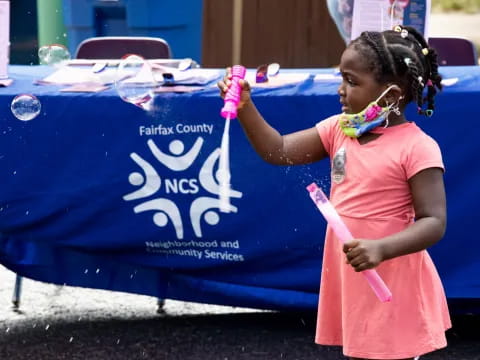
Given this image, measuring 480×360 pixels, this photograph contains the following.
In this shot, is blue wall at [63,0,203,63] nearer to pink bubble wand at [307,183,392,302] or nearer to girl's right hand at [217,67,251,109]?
girl's right hand at [217,67,251,109]

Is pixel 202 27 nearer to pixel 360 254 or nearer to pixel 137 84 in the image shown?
pixel 137 84

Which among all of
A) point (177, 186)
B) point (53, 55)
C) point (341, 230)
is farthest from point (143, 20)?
point (341, 230)

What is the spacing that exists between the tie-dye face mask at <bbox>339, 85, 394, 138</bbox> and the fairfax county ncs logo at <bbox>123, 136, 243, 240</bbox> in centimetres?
120

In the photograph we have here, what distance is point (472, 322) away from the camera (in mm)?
4102

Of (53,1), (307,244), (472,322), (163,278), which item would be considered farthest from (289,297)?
(53,1)

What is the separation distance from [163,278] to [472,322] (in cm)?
124

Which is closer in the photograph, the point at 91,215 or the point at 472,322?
the point at 91,215

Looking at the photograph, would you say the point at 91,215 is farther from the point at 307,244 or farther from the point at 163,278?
the point at 307,244

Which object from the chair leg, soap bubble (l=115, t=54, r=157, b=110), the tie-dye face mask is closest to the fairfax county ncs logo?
soap bubble (l=115, t=54, r=157, b=110)

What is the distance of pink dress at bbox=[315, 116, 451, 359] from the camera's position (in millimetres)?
2488

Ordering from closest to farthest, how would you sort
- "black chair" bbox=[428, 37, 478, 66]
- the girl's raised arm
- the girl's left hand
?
the girl's left hand → the girl's raised arm → "black chair" bbox=[428, 37, 478, 66]

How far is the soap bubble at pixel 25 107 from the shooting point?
A: 12.1 ft

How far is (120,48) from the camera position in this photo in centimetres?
490

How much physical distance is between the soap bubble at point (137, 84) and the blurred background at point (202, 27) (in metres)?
2.79
